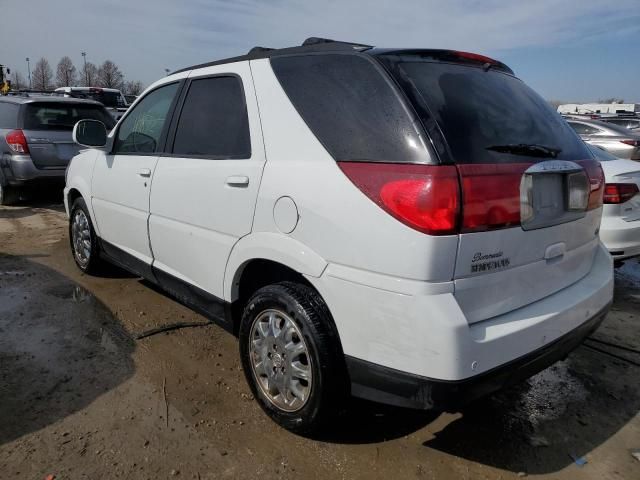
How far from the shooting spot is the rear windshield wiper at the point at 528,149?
7.06 ft

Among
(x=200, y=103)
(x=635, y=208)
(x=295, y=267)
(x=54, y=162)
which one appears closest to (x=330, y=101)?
(x=295, y=267)

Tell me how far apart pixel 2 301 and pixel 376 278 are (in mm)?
3647

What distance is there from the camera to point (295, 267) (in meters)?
2.33

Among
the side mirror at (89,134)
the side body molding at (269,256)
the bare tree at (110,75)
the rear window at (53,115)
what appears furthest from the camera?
the bare tree at (110,75)

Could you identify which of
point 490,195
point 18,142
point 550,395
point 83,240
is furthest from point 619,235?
point 18,142

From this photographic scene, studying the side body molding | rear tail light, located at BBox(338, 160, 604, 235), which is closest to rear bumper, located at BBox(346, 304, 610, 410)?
the side body molding

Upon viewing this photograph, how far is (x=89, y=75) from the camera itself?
8050cm

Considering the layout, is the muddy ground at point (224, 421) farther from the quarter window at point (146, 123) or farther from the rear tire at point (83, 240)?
the quarter window at point (146, 123)

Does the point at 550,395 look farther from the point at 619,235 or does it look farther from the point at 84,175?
the point at 84,175

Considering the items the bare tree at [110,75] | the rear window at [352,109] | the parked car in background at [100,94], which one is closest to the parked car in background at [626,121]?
the parked car in background at [100,94]

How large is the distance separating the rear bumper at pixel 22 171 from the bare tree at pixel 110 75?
71.2 m

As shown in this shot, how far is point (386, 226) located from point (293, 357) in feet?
2.84

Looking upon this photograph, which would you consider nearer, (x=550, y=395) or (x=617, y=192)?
(x=550, y=395)

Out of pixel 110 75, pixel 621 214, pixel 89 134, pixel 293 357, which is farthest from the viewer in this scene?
pixel 110 75
